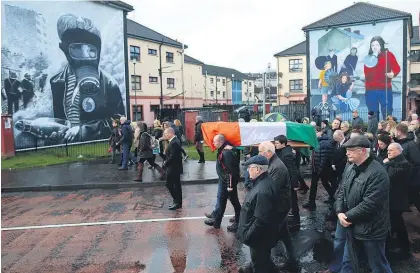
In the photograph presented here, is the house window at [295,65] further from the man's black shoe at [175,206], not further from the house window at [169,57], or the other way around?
the man's black shoe at [175,206]

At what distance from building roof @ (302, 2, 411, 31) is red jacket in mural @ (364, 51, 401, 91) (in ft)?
10.9

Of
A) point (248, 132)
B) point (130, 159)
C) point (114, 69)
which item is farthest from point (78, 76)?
point (248, 132)

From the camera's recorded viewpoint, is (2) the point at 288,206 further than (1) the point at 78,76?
No

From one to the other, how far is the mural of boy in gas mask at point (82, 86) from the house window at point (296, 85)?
2926 cm

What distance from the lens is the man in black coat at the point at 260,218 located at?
429 cm

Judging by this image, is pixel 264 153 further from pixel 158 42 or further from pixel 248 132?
pixel 158 42

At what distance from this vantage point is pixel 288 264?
5.28 metres

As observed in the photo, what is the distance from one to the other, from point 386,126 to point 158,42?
33.8 meters

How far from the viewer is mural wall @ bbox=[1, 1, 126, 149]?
22234 mm

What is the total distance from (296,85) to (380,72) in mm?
18487

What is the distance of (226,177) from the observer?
7039 millimetres

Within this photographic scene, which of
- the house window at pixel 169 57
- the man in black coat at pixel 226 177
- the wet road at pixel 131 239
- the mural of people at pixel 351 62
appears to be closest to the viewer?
the wet road at pixel 131 239

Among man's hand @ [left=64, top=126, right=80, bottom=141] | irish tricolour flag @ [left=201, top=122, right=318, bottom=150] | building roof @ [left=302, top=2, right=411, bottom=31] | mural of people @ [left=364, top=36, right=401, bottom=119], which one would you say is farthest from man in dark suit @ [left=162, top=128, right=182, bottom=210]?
building roof @ [left=302, top=2, right=411, bottom=31]

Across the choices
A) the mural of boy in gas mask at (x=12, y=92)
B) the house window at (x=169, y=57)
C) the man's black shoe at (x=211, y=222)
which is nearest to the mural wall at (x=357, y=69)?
the house window at (x=169, y=57)
